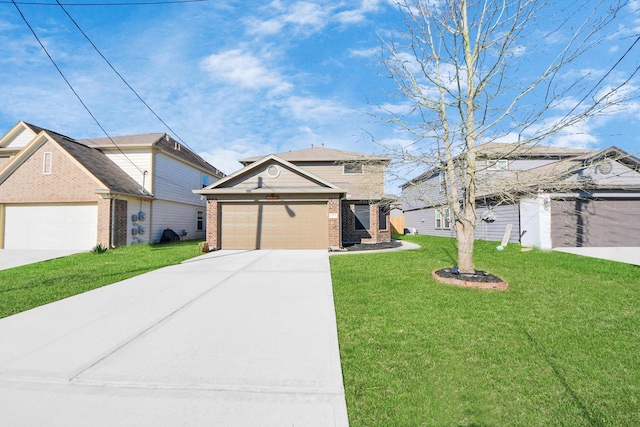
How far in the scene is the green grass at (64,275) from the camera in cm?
583

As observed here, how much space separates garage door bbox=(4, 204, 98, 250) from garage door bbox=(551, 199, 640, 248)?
21734 millimetres

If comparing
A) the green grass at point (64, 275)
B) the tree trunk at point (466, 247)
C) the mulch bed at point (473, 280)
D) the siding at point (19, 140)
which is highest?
the siding at point (19, 140)

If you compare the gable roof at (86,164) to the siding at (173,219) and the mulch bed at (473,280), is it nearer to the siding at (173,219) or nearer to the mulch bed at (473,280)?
the siding at (173,219)

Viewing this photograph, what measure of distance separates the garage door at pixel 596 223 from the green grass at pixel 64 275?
15787mm

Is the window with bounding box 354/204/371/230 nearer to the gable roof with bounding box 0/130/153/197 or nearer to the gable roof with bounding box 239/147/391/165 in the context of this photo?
the gable roof with bounding box 239/147/391/165

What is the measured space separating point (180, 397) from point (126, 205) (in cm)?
1532

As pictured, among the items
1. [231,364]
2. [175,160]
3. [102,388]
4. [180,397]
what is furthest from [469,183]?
[175,160]

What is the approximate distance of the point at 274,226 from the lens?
1350 centimetres

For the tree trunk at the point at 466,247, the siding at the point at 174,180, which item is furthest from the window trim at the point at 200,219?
the tree trunk at the point at 466,247

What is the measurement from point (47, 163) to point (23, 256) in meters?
5.18

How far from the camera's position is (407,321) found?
4348mm

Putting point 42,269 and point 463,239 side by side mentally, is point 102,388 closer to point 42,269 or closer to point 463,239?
point 463,239

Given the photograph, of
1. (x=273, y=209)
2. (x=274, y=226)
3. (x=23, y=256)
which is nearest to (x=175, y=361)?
(x=274, y=226)

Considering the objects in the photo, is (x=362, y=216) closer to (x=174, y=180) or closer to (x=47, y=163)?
(x=174, y=180)
